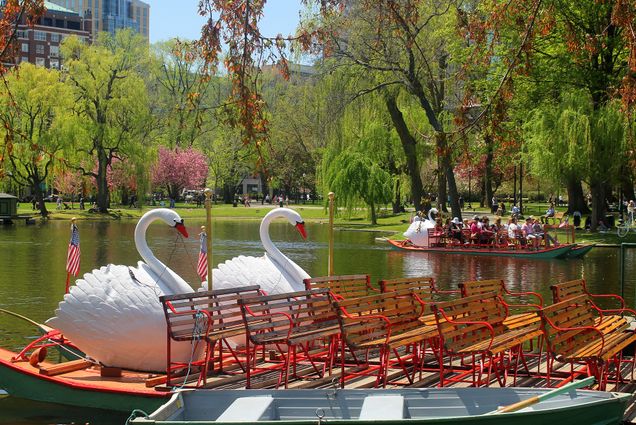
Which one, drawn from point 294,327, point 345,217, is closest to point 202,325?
point 294,327

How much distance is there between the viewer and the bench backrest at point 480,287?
40.7 feet

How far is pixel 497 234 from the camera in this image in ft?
129

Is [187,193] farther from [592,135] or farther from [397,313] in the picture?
[397,313]

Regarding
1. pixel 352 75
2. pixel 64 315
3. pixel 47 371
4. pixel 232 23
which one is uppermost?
pixel 352 75

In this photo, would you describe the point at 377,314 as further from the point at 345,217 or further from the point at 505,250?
the point at 345,217

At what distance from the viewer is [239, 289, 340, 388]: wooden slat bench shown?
34.7 ft

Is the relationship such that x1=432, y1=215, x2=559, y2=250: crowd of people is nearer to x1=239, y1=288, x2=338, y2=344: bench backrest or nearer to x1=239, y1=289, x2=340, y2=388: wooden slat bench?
x1=239, y1=289, x2=340, y2=388: wooden slat bench

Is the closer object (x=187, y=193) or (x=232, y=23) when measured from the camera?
(x=232, y=23)

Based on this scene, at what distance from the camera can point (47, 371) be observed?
1226cm

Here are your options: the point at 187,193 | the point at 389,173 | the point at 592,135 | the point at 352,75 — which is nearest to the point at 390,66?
the point at 352,75

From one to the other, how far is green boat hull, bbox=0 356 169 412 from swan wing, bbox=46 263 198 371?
29.8 inches

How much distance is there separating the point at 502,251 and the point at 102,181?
1665 inches

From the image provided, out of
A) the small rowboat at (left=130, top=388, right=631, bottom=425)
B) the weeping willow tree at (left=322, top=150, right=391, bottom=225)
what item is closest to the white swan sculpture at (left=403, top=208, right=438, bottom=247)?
the weeping willow tree at (left=322, top=150, right=391, bottom=225)

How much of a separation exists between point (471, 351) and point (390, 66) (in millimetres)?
32040
